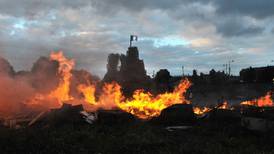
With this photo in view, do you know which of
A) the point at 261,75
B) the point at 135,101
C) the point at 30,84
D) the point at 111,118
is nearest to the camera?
the point at 111,118

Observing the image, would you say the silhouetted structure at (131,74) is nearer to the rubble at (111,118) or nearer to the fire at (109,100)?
the fire at (109,100)

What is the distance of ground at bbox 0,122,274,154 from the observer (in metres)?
14.8

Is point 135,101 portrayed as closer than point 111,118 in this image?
No

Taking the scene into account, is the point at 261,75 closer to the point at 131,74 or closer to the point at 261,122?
the point at 131,74

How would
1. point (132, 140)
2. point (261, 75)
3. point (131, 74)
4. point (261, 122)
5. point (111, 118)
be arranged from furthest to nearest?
point (261, 75) → point (131, 74) → point (111, 118) → point (261, 122) → point (132, 140)

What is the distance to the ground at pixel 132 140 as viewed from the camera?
582 inches

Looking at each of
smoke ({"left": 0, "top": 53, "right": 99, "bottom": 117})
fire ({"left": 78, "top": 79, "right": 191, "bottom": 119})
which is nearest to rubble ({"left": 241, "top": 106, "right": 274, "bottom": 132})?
fire ({"left": 78, "top": 79, "right": 191, "bottom": 119})

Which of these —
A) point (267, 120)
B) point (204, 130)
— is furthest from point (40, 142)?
point (267, 120)

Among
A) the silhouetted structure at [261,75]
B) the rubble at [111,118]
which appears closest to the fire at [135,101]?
the rubble at [111,118]

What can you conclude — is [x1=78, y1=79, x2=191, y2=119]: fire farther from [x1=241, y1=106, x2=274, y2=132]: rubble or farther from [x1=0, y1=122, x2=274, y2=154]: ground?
[x1=241, y1=106, x2=274, y2=132]: rubble

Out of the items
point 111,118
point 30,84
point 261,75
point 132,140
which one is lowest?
point 132,140

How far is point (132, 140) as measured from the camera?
663 inches

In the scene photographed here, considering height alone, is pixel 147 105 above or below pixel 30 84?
below

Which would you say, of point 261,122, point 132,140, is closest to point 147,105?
point 261,122
